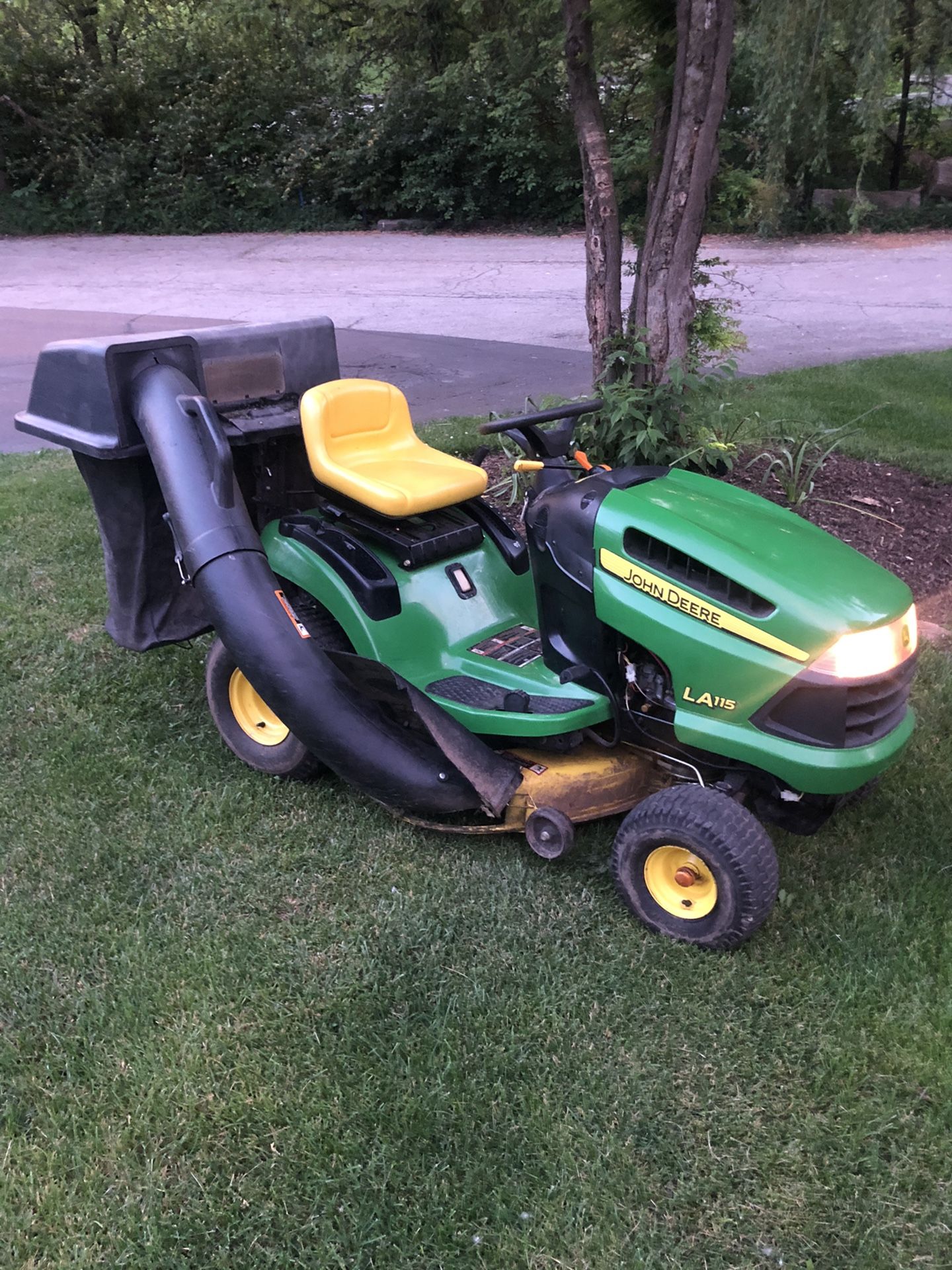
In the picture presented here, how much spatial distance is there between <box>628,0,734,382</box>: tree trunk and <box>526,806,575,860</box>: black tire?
2.92m

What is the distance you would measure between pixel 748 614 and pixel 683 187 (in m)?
3.07

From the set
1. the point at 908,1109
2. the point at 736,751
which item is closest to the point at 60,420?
the point at 736,751

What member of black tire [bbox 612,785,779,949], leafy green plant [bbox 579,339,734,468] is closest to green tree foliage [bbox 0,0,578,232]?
leafy green plant [bbox 579,339,734,468]

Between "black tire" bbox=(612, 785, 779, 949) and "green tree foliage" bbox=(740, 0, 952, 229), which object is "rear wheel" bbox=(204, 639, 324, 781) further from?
"green tree foliage" bbox=(740, 0, 952, 229)

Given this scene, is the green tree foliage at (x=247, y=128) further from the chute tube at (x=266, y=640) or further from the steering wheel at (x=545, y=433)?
the chute tube at (x=266, y=640)

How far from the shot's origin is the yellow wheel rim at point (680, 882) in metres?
2.50

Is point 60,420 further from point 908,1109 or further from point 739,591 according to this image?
point 908,1109

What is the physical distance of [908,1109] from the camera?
213cm

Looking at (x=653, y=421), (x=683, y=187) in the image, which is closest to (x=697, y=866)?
(x=653, y=421)

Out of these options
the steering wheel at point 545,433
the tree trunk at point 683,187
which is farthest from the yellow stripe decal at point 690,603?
the tree trunk at point 683,187

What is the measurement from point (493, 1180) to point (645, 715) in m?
1.14

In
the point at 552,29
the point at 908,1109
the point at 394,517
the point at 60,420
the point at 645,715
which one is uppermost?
the point at 552,29

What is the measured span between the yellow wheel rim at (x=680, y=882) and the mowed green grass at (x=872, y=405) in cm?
348

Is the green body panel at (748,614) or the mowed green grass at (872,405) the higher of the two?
the green body panel at (748,614)
